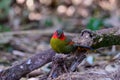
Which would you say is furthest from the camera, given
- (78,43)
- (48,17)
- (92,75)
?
(48,17)

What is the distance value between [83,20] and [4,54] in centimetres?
204

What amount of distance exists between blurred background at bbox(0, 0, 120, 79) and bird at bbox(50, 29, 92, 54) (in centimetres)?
196

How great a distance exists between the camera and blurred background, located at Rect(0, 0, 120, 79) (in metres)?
5.11

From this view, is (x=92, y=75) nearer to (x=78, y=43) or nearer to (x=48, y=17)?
(x=78, y=43)

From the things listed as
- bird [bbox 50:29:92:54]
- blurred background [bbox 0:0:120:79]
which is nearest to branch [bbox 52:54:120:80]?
bird [bbox 50:29:92:54]

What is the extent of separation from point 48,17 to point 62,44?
3.28m

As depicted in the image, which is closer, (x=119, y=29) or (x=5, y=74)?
(x=5, y=74)

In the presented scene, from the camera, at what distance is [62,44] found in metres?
2.76

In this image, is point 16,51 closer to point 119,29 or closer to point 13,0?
point 119,29

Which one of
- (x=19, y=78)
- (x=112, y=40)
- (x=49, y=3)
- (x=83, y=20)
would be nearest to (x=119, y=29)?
(x=112, y=40)

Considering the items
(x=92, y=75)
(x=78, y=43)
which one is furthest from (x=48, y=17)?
(x=92, y=75)

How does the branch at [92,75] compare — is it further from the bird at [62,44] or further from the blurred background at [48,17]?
the blurred background at [48,17]

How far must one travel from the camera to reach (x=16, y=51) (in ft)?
14.0

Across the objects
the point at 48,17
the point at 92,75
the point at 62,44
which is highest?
the point at 48,17
